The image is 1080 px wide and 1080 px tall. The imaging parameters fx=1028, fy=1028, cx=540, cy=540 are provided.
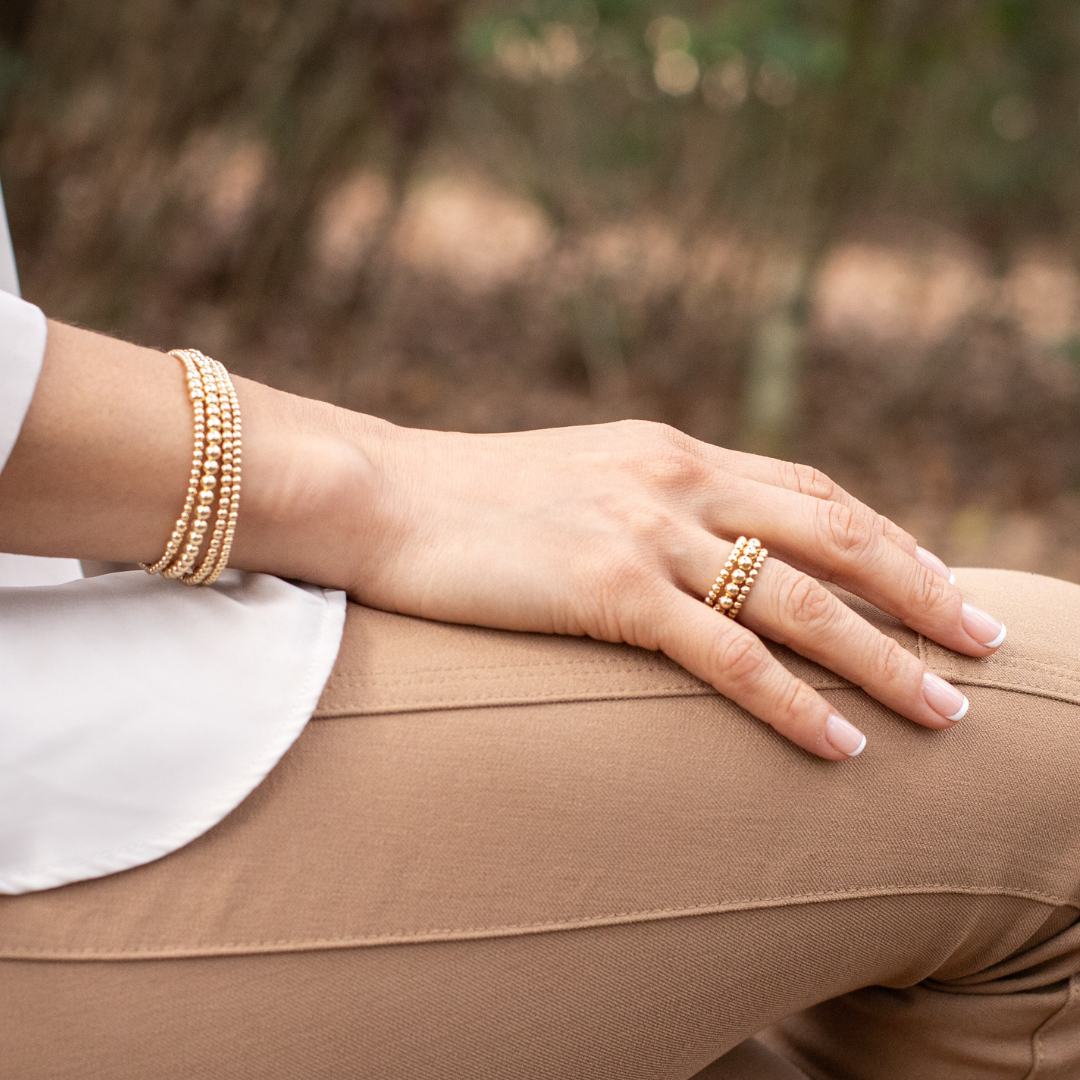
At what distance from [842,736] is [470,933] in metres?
0.33

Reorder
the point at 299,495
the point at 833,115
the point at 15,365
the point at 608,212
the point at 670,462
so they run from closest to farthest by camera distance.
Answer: the point at 15,365, the point at 299,495, the point at 670,462, the point at 833,115, the point at 608,212

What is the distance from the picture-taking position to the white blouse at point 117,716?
2.36 ft

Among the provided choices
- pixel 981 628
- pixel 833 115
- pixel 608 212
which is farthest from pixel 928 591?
pixel 608 212

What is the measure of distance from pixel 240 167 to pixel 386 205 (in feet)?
2.19

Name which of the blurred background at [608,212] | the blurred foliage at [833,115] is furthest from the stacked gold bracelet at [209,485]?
the blurred foliage at [833,115]

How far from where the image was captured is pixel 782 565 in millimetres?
890

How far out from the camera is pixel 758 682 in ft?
2.70

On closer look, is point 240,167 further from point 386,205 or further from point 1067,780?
point 1067,780

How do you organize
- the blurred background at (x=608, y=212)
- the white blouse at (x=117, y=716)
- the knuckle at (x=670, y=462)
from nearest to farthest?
1. the white blouse at (x=117, y=716)
2. the knuckle at (x=670, y=462)
3. the blurred background at (x=608, y=212)

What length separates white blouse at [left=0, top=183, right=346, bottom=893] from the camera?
719 mm

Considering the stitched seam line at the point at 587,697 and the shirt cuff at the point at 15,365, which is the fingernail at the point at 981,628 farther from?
the shirt cuff at the point at 15,365

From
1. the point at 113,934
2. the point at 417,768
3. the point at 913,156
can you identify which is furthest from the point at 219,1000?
the point at 913,156

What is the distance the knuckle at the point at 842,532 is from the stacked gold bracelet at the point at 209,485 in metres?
0.51

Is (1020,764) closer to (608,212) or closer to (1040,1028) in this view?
(1040,1028)
